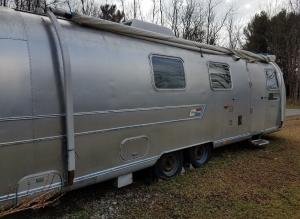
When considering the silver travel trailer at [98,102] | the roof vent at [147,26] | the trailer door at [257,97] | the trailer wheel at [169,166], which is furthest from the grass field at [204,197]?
the roof vent at [147,26]

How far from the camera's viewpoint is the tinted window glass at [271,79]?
398 inches

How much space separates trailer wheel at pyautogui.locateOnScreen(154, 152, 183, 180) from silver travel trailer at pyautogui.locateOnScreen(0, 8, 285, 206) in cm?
2

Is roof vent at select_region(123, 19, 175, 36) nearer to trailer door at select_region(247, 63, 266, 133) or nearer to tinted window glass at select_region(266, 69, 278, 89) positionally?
trailer door at select_region(247, 63, 266, 133)

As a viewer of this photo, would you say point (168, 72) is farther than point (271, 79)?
No

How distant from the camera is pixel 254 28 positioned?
32531mm

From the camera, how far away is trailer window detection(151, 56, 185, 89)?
20.4 ft

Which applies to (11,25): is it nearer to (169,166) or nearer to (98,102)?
(98,102)

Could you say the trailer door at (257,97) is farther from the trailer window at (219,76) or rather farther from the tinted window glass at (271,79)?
the trailer window at (219,76)

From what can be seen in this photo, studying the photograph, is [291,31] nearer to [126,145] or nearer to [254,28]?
[254,28]

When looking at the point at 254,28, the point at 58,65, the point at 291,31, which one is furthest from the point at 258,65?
the point at 254,28

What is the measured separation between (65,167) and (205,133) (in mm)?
3386

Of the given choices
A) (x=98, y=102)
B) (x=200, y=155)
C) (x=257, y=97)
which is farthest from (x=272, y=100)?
A: (x=98, y=102)

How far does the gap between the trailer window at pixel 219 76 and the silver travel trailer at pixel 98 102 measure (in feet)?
0.07

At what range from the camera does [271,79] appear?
10.3m
